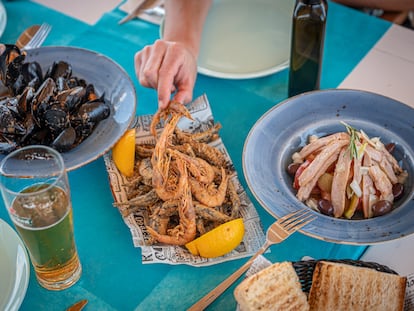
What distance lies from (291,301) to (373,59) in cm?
108

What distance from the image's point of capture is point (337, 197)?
1.36 meters

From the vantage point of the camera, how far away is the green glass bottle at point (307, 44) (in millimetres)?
1523

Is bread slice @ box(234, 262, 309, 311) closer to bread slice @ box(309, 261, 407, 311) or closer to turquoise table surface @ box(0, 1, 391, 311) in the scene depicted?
bread slice @ box(309, 261, 407, 311)

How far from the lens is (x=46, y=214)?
114 centimetres

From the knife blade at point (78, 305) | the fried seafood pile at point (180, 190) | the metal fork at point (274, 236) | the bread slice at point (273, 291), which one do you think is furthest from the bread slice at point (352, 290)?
the knife blade at point (78, 305)

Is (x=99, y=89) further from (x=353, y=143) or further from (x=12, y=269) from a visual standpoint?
(x=353, y=143)

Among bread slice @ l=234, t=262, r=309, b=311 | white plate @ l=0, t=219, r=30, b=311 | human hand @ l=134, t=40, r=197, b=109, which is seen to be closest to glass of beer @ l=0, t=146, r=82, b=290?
white plate @ l=0, t=219, r=30, b=311

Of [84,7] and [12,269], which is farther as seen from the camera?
[84,7]

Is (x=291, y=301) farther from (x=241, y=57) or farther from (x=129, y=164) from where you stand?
(x=241, y=57)

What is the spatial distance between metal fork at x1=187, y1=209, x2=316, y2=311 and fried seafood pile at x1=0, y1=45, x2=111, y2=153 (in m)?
0.59

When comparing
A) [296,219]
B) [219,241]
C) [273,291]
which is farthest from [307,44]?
[273,291]

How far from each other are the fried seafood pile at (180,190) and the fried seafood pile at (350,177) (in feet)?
0.65

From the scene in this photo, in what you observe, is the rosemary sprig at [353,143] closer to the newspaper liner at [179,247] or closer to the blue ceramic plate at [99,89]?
the newspaper liner at [179,247]

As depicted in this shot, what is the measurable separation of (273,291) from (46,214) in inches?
19.8
